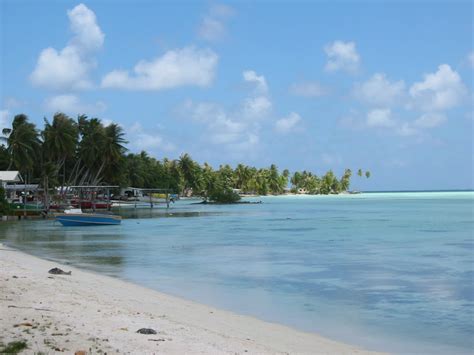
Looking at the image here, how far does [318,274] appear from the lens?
825 inches

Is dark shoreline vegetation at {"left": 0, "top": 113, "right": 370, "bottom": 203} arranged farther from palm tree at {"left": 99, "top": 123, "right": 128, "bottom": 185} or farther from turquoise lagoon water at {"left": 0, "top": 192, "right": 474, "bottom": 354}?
turquoise lagoon water at {"left": 0, "top": 192, "right": 474, "bottom": 354}

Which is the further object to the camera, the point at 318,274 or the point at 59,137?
the point at 59,137

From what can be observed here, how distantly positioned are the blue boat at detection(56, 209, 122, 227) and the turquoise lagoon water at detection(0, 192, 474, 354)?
4.61m

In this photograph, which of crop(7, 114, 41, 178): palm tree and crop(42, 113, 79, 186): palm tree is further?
crop(42, 113, 79, 186): palm tree

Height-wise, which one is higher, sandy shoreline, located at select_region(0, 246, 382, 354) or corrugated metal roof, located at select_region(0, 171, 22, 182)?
corrugated metal roof, located at select_region(0, 171, 22, 182)

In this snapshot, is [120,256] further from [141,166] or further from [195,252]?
[141,166]

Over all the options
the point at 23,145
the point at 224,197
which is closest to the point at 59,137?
the point at 23,145

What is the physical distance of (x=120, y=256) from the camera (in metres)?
25.9

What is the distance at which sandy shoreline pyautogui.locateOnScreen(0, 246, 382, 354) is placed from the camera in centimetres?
779

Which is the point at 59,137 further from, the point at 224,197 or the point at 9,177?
the point at 224,197

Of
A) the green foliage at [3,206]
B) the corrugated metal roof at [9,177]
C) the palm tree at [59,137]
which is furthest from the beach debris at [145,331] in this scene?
the palm tree at [59,137]

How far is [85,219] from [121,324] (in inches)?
1494

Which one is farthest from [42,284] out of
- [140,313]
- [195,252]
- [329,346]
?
[195,252]

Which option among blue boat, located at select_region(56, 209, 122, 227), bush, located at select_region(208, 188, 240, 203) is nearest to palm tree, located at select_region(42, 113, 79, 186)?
blue boat, located at select_region(56, 209, 122, 227)
